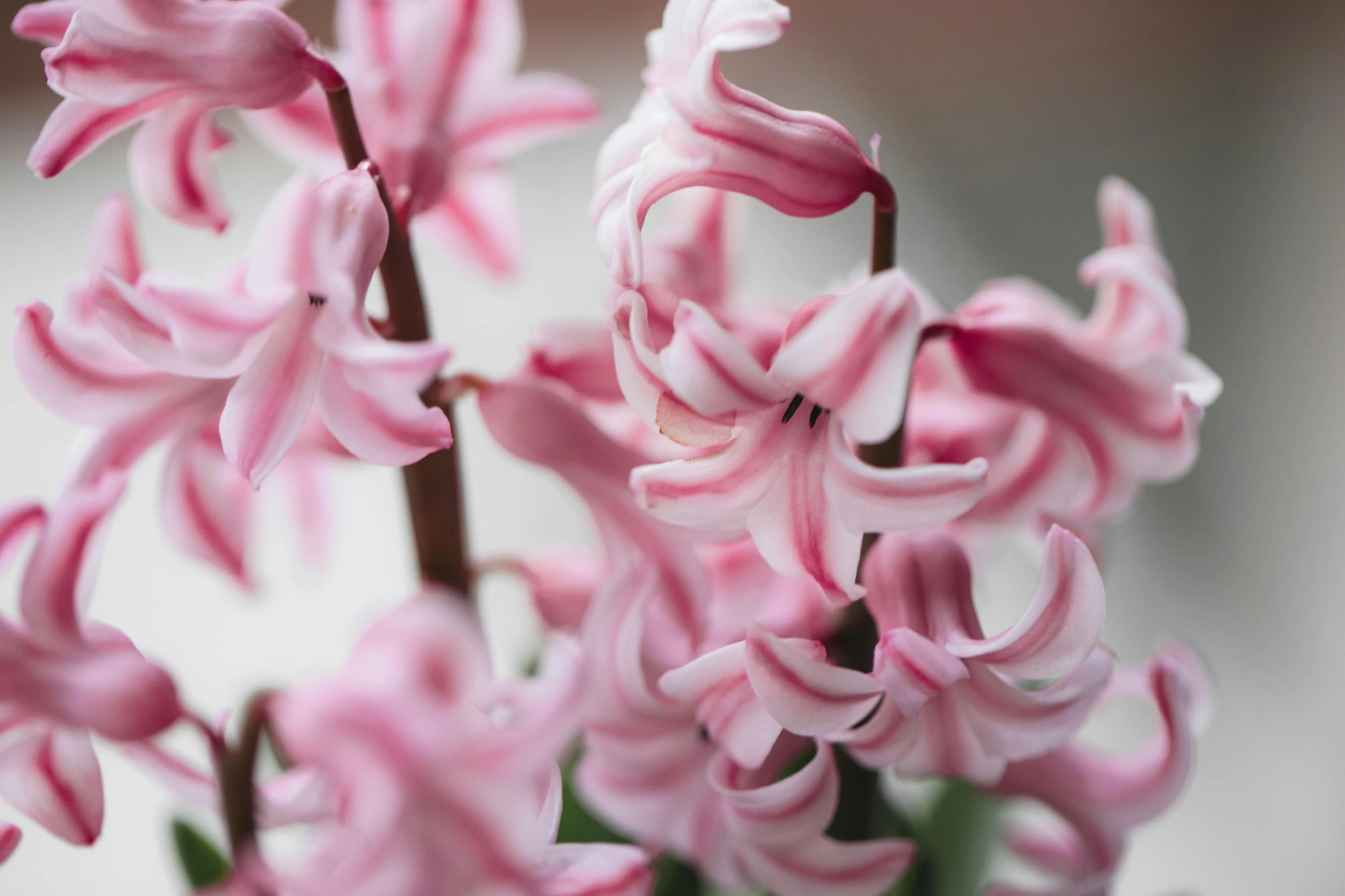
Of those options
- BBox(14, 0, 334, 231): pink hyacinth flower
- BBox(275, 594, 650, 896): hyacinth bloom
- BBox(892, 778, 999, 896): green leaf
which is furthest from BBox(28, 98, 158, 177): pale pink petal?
BBox(892, 778, 999, 896): green leaf

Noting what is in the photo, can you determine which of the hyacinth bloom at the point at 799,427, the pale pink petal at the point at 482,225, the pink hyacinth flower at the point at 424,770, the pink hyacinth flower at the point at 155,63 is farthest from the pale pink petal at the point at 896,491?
the pale pink petal at the point at 482,225

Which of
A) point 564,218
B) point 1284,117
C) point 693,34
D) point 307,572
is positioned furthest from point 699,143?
point 1284,117

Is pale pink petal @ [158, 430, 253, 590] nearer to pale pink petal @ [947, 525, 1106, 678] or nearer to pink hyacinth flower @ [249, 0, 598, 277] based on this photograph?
pink hyacinth flower @ [249, 0, 598, 277]

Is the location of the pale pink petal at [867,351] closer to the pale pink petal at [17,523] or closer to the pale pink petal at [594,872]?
the pale pink petal at [594,872]

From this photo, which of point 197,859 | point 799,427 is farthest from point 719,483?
point 197,859

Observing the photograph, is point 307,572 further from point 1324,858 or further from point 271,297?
point 1324,858
